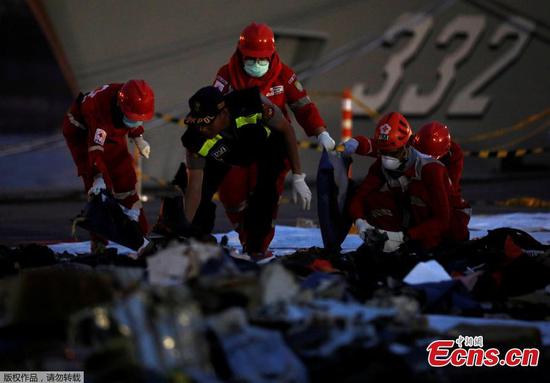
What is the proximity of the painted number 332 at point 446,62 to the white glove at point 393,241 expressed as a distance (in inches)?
319

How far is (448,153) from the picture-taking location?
7922 mm

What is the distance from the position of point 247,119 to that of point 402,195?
3.53 ft

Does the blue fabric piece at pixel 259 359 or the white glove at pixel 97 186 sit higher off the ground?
the blue fabric piece at pixel 259 359

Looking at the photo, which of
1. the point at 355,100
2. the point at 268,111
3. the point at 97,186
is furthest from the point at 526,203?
the point at 97,186

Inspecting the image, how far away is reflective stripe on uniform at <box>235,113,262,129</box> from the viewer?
7012 mm

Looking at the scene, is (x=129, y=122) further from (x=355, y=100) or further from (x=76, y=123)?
(x=355, y=100)

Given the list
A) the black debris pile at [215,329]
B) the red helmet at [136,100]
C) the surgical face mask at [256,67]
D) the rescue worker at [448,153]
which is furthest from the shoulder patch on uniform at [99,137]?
the black debris pile at [215,329]

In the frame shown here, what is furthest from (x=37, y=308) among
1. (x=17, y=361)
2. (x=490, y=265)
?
(x=490, y=265)

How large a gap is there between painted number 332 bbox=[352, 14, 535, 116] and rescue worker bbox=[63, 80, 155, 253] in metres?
7.63

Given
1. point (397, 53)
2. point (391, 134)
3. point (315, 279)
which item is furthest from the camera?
point (397, 53)

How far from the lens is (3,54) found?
14.1m

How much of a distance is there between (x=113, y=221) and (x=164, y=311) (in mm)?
3328

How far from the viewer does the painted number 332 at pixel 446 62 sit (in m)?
15.2

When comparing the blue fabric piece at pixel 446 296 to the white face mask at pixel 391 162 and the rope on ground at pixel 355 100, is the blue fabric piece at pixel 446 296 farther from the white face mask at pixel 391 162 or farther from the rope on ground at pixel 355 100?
the rope on ground at pixel 355 100
